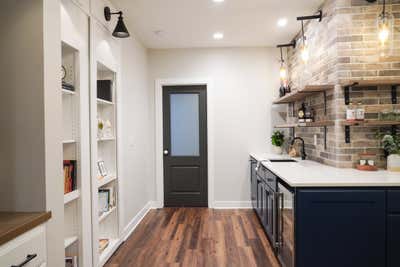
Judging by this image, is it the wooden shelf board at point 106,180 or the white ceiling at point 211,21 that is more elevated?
the white ceiling at point 211,21

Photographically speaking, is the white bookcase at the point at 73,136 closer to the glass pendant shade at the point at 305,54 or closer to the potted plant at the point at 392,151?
the glass pendant shade at the point at 305,54

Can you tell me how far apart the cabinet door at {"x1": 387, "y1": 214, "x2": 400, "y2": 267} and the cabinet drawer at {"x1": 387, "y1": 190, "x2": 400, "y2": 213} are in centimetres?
6

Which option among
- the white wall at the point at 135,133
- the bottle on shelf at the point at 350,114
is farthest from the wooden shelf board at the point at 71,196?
the bottle on shelf at the point at 350,114

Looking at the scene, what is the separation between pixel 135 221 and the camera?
3.70 meters

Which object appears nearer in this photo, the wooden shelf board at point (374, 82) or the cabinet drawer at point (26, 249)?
the cabinet drawer at point (26, 249)

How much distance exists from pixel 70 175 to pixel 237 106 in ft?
9.90

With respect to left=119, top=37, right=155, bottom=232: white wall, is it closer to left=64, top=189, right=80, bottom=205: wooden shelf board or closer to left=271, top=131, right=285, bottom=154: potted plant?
left=64, top=189, right=80, bottom=205: wooden shelf board

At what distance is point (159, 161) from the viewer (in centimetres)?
455

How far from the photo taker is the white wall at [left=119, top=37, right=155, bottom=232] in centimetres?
332

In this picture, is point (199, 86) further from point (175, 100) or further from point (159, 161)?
point (159, 161)

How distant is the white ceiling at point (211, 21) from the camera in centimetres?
296

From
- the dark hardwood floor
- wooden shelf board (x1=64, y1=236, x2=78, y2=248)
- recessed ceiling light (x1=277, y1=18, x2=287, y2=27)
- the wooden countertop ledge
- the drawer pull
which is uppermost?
recessed ceiling light (x1=277, y1=18, x2=287, y2=27)

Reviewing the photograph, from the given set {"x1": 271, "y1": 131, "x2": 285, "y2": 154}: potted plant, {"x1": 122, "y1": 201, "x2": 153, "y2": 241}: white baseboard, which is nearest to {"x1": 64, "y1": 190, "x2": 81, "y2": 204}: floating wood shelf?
{"x1": 122, "y1": 201, "x2": 153, "y2": 241}: white baseboard

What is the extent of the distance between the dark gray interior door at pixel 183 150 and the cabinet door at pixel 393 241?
2942 mm
